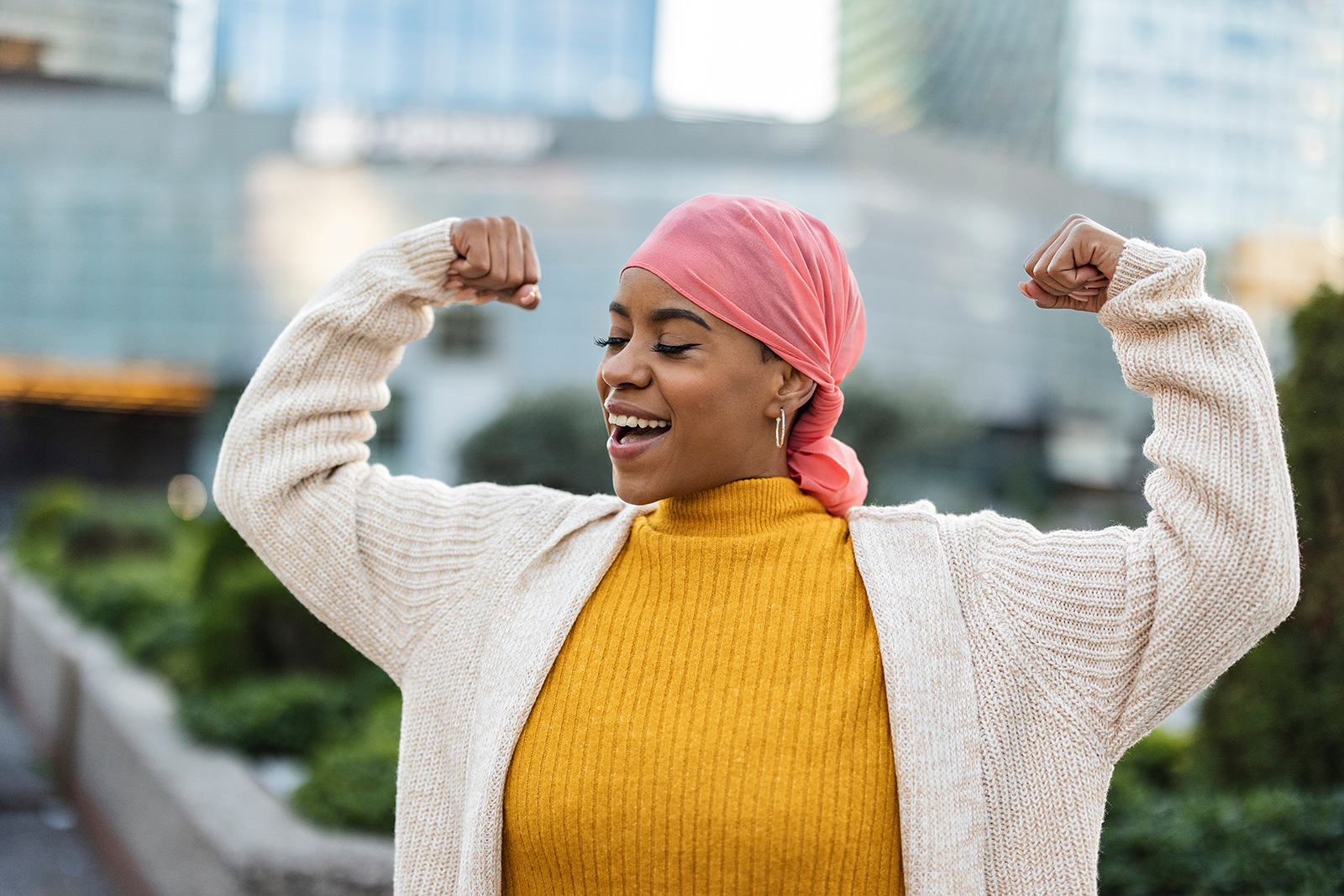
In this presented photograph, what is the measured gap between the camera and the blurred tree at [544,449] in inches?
315

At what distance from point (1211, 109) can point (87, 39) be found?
5341 cm

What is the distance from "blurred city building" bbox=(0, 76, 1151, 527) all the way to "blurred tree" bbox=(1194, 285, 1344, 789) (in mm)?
27012

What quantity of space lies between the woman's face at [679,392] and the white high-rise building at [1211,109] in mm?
46945

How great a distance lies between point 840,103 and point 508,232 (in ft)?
226

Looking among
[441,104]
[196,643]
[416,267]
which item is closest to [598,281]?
[441,104]

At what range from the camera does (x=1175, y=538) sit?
5.37ft

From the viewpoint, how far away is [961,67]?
58.6 meters

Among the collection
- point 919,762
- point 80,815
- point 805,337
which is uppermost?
point 805,337

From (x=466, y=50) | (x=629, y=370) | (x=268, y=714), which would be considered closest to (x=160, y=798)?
(x=268, y=714)

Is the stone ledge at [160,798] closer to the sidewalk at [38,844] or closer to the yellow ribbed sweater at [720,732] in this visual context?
the sidewalk at [38,844]

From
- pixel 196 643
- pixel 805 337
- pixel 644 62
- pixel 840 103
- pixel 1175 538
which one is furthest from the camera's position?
pixel 840 103

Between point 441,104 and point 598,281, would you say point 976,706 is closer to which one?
point 598,281

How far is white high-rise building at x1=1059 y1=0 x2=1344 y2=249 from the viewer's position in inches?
1852

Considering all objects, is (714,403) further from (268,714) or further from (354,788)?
(268,714)
